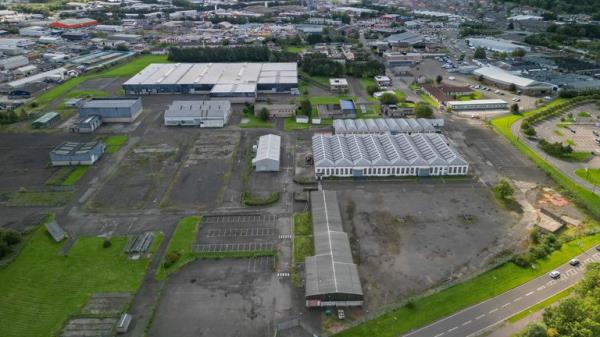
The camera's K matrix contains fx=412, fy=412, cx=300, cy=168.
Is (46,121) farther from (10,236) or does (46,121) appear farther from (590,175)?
(590,175)

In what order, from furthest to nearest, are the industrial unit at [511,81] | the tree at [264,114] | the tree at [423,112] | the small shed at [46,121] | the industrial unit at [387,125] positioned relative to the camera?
1. the industrial unit at [511,81]
2. the tree at [264,114]
3. the tree at [423,112]
4. the small shed at [46,121]
5. the industrial unit at [387,125]

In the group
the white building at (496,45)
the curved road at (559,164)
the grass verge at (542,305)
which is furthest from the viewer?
the white building at (496,45)

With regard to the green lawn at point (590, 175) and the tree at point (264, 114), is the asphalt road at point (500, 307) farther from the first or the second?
the tree at point (264, 114)

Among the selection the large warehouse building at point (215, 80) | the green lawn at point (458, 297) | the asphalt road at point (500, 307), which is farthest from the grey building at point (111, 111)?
the asphalt road at point (500, 307)

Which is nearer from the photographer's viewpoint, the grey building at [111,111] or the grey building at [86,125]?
the grey building at [86,125]

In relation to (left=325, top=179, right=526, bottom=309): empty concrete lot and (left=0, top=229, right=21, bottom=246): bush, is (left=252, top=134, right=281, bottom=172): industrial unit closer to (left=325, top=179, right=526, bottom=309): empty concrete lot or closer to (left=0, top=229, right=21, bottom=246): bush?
(left=325, top=179, right=526, bottom=309): empty concrete lot

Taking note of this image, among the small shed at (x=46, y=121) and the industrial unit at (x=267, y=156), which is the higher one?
the industrial unit at (x=267, y=156)
